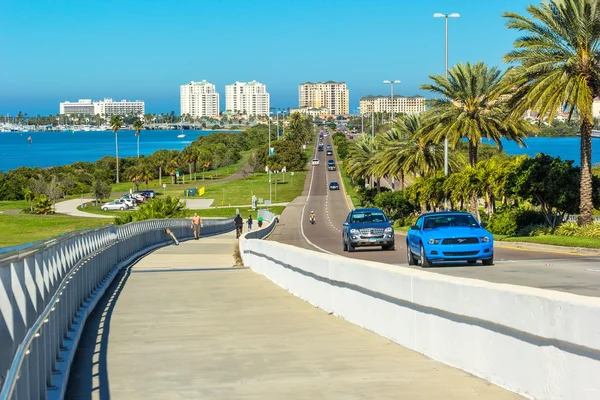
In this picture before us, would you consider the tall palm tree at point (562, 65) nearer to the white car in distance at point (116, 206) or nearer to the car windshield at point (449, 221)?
the car windshield at point (449, 221)

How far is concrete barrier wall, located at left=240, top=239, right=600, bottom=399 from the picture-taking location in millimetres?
6965

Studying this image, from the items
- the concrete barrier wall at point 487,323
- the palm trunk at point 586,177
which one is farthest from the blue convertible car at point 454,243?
the palm trunk at point 586,177

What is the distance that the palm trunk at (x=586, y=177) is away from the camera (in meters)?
37.9

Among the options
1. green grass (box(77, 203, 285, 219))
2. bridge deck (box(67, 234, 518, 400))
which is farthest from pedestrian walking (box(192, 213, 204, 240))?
green grass (box(77, 203, 285, 219))

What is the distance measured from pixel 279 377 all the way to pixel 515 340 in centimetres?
267

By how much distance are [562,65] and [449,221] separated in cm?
1587

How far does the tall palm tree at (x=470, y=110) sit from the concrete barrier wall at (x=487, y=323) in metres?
38.2

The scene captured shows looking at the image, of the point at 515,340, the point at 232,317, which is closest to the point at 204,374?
the point at 515,340

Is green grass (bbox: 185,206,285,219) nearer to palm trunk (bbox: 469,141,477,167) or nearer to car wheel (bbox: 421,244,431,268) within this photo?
palm trunk (bbox: 469,141,477,167)

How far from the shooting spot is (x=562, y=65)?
38.1 m

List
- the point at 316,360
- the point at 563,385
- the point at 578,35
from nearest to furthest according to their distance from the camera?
the point at 563,385 < the point at 316,360 < the point at 578,35

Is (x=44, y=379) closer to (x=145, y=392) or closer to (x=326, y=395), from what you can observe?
(x=145, y=392)

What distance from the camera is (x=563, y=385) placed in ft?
23.6

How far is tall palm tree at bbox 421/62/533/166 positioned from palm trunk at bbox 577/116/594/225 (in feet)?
40.2
